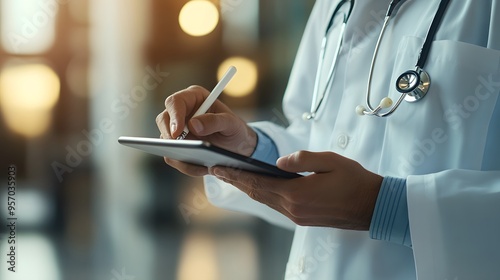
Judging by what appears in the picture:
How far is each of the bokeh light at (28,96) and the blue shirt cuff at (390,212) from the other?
3.25ft

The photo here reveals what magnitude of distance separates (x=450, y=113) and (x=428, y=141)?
0.04m

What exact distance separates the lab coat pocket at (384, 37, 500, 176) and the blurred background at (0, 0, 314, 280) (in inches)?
36.7

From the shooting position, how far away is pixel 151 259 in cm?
151

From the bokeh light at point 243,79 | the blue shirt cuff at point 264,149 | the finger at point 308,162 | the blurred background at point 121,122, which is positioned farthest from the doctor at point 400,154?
the bokeh light at point 243,79

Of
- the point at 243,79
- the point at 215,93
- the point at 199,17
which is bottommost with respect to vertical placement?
the point at 215,93

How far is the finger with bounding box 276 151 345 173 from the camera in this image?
1.82 ft

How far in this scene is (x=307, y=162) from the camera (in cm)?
56

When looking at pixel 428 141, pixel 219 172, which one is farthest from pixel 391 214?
pixel 219 172

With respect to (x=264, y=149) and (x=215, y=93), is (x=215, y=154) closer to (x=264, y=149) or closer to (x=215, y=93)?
(x=215, y=93)

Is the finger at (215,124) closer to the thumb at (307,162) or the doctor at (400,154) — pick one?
the doctor at (400,154)

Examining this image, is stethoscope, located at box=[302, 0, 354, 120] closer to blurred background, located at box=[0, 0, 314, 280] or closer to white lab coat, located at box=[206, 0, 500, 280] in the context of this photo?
white lab coat, located at box=[206, 0, 500, 280]

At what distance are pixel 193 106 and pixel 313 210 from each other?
0.28 meters

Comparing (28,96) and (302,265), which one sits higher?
(28,96)

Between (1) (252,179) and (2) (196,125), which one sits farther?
(2) (196,125)
